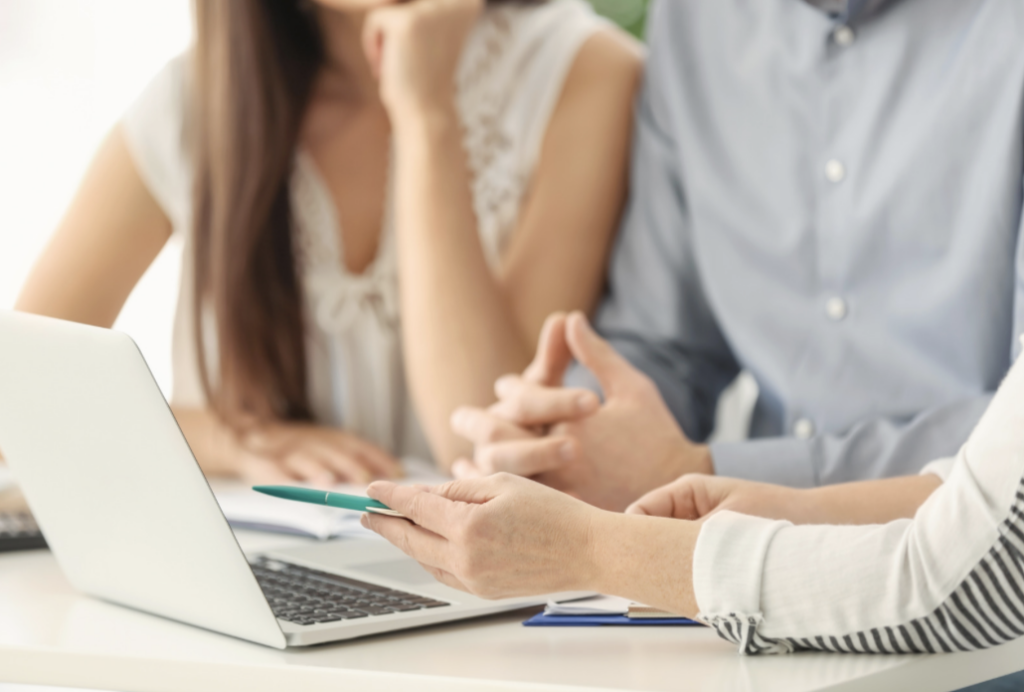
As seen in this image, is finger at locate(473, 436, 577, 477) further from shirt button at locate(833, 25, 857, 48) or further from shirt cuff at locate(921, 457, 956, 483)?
shirt button at locate(833, 25, 857, 48)

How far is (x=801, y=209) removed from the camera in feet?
3.91

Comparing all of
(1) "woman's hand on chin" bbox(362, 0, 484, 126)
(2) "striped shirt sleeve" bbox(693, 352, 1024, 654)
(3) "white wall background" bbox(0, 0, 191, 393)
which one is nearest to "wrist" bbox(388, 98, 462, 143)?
(1) "woman's hand on chin" bbox(362, 0, 484, 126)

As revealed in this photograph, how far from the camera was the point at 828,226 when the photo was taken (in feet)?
3.83

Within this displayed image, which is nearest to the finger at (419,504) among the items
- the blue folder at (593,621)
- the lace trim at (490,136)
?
the blue folder at (593,621)

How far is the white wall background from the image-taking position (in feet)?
8.38

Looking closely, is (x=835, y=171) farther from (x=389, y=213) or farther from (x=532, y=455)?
(x=389, y=213)

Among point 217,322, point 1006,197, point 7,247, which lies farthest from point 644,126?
point 7,247

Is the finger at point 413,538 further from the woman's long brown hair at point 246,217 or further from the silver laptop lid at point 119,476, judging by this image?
the woman's long brown hair at point 246,217

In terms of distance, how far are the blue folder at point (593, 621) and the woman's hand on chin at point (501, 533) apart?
0.19ft

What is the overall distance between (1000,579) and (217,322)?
45.5 inches

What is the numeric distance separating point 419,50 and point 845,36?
558mm

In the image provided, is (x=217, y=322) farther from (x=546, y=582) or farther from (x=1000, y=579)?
(x=1000, y=579)

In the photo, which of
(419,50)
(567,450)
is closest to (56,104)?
(419,50)

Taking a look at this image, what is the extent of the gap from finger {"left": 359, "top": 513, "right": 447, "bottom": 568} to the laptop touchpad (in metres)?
0.13
